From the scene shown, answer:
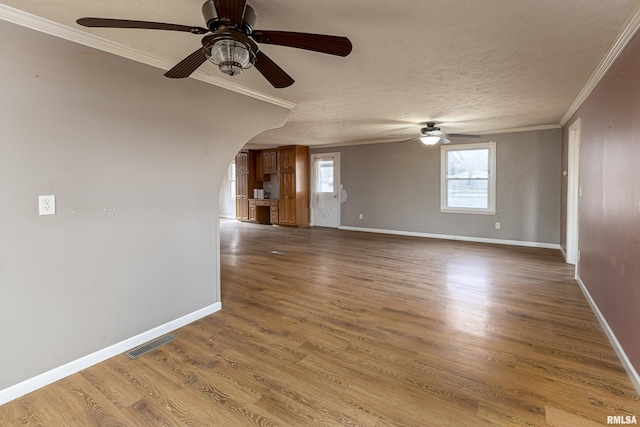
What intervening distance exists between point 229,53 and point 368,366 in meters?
2.06

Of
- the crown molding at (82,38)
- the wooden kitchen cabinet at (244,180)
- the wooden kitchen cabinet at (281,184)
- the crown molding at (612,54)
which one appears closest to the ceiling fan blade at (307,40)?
the crown molding at (82,38)

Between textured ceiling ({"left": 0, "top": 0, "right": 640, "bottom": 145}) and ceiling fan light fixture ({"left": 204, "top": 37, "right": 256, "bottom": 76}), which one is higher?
textured ceiling ({"left": 0, "top": 0, "right": 640, "bottom": 145})

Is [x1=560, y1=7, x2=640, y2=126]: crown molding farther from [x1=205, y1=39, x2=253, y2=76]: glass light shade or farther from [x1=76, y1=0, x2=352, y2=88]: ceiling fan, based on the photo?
[x1=205, y1=39, x2=253, y2=76]: glass light shade

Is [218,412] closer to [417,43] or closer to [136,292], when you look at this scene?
[136,292]

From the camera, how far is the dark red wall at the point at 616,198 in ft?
6.73

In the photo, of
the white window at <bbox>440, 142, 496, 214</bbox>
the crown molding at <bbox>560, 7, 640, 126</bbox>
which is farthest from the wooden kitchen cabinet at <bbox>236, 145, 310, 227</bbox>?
the crown molding at <bbox>560, 7, 640, 126</bbox>

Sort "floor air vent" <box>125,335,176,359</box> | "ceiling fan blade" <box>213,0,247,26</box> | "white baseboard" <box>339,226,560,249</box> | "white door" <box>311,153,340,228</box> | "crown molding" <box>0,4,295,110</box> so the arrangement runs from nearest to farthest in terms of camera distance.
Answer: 1. "ceiling fan blade" <box>213,0,247,26</box>
2. "crown molding" <box>0,4,295,110</box>
3. "floor air vent" <box>125,335,176,359</box>
4. "white baseboard" <box>339,226,560,249</box>
5. "white door" <box>311,153,340,228</box>

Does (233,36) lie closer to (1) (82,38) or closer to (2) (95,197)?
(1) (82,38)

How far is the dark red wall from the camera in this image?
6.73 ft

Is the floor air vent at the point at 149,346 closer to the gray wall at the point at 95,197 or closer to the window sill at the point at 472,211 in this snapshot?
the gray wall at the point at 95,197

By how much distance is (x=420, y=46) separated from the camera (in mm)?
2438

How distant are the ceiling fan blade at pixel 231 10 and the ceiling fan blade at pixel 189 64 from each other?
26cm

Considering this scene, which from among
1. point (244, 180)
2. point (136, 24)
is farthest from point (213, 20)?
point (244, 180)

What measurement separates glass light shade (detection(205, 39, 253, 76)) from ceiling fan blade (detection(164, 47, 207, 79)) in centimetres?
12
